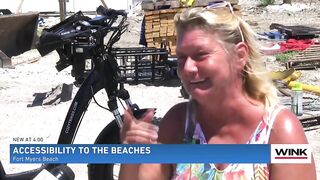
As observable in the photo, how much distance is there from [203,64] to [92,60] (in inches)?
83.2

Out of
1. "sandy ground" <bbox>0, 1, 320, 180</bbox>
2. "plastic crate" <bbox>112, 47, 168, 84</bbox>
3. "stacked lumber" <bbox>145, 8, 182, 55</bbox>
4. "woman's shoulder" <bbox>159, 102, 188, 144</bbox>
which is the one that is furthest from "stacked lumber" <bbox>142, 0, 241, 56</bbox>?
"woman's shoulder" <bbox>159, 102, 188, 144</bbox>

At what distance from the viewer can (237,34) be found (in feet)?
6.28

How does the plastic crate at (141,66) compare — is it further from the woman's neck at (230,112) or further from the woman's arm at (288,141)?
the woman's arm at (288,141)

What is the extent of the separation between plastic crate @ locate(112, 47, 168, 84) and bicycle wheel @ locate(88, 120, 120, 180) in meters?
3.43

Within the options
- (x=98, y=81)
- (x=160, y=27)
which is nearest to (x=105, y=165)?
(x=98, y=81)

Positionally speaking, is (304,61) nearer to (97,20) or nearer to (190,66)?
(97,20)

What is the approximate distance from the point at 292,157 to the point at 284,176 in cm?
6

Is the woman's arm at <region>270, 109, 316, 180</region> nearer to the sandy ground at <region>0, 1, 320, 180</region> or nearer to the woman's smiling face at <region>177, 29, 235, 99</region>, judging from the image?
the woman's smiling face at <region>177, 29, 235, 99</region>

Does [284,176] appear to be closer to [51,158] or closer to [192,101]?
[192,101]

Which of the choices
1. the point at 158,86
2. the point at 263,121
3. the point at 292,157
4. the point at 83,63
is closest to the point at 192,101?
the point at 263,121

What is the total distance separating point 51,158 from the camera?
87.1 inches

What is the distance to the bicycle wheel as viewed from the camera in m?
3.94

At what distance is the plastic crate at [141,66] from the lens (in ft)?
25.2

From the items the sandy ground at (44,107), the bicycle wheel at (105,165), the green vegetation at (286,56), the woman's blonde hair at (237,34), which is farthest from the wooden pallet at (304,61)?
the woman's blonde hair at (237,34)
